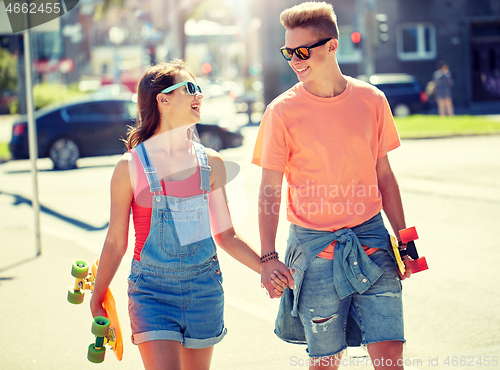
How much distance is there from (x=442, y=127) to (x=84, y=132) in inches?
424

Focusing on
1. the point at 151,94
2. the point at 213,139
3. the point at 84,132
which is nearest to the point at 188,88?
the point at 151,94

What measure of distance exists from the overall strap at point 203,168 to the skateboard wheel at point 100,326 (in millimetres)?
708

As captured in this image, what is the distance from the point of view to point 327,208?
290 centimetres

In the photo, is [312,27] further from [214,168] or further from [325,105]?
[214,168]

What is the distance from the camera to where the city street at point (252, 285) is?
414cm

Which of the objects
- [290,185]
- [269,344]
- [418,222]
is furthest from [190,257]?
[418,222]

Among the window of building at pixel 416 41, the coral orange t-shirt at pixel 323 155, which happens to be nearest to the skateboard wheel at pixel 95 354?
the coral orange t-shirt at pixel 323 155

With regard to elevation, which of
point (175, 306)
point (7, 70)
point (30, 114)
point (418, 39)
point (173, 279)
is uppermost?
point (418, 39)

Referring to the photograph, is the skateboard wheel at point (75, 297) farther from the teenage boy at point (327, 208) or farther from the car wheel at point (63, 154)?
the car wheel at point (63, 154)

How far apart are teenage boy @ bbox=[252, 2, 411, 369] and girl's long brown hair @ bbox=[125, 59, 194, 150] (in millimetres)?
489

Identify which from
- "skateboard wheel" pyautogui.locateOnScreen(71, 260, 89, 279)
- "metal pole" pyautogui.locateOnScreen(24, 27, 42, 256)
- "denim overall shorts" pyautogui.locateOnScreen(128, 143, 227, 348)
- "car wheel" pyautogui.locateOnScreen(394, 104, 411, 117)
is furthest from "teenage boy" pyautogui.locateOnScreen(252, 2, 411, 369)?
"car wheel" pyautogui.locateOnScreen(394, 104, 411, 117)

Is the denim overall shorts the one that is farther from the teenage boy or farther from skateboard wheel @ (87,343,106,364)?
the teenage boy

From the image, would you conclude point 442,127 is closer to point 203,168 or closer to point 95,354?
point 203,168

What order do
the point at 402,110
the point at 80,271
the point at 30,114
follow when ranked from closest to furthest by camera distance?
the point at 80,271, the point at 30,114, the point at 402,110
